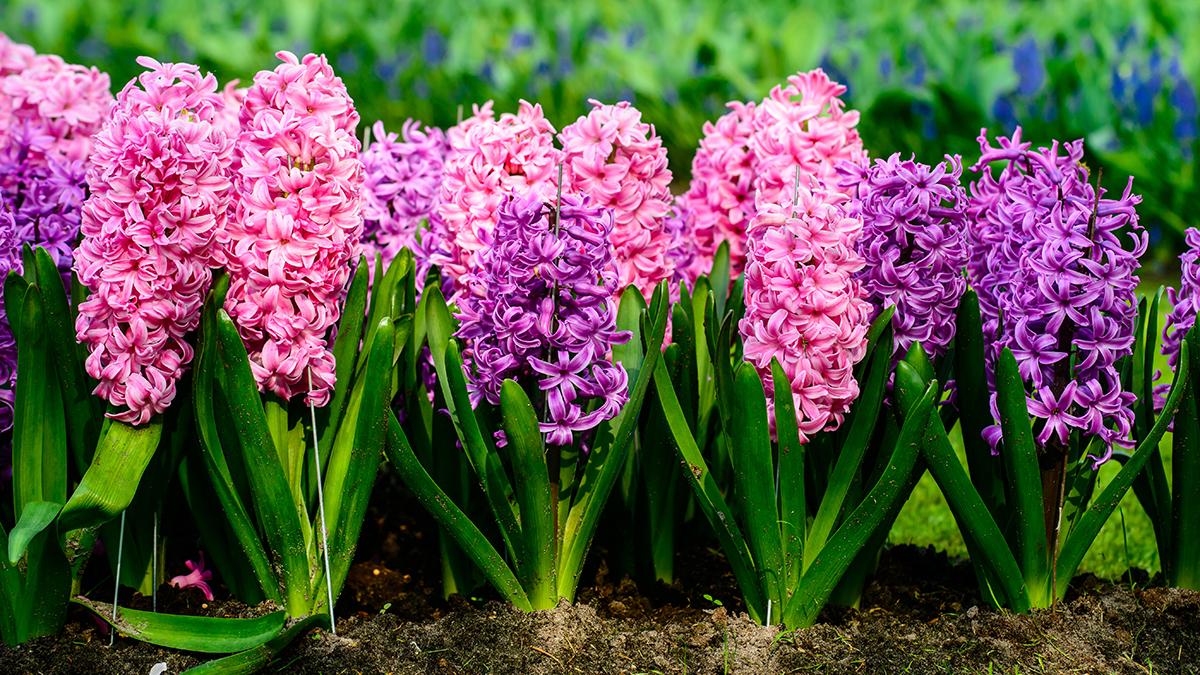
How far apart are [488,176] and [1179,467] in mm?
1425

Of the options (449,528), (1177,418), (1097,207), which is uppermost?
(1097,207)

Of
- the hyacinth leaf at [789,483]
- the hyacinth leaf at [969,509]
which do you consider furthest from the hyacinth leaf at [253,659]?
the hyacinth leaf at [969,509]

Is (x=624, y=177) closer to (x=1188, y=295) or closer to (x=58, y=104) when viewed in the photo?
(x=1188, y=295)

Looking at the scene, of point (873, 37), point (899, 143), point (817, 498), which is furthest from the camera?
point (873, 37)

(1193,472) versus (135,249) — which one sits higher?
(135,249)

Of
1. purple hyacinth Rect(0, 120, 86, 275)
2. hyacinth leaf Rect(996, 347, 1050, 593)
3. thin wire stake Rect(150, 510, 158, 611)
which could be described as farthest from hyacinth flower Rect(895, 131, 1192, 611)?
purple hyacinth Rect(0, 120, 86, 275)

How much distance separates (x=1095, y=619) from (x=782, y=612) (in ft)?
1.93

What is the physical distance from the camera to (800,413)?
2402 millimetres

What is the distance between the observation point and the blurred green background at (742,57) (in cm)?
622

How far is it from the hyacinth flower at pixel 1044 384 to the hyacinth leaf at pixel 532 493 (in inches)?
25.2

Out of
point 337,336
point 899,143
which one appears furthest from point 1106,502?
point 899,143

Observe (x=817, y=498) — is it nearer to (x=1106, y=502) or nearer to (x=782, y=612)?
(x=782, y=612)

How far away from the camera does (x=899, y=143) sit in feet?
21.8

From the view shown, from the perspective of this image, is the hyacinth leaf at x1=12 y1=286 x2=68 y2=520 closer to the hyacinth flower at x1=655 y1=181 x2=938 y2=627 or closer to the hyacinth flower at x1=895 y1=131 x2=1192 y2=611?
the hyacinth flower at x1=655 y1=181 x2=938 y2=627
